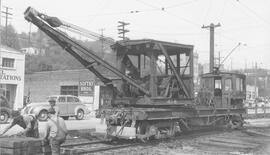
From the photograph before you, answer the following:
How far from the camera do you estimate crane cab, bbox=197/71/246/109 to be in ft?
59.6

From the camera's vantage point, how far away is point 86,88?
39.2 m

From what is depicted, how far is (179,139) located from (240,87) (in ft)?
22.5

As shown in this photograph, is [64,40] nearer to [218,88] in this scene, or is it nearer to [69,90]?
[218,88]

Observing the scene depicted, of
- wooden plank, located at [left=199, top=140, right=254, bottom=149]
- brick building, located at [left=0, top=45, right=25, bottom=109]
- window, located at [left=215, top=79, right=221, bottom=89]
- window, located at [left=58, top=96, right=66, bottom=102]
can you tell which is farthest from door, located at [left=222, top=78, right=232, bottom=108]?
brick building, located at [left=0, top=45, right=25, bottom=109]

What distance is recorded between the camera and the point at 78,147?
12070 mm

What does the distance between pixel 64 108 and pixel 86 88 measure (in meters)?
12.4

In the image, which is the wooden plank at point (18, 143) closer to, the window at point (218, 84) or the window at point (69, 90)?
the window at point (218, 84)

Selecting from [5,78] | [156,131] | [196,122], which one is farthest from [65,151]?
[5,78]

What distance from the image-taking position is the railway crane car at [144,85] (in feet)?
43.5

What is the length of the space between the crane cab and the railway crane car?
1357 millimetres

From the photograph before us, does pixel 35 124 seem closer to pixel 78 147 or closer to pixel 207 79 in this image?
pixel 78 147

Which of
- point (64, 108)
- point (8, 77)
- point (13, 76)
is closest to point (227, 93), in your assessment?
point (64, 108)

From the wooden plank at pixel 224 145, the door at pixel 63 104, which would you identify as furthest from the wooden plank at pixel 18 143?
the door at pixel 63 104

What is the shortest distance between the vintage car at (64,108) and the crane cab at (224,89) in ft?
37.1
